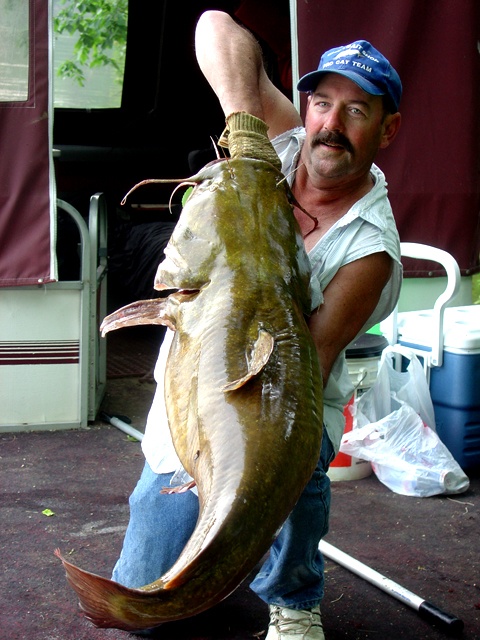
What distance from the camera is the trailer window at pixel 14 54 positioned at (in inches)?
175

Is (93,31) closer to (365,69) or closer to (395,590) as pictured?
(365,69)

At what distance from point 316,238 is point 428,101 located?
9.19 feet

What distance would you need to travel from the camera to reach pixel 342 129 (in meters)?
2.29

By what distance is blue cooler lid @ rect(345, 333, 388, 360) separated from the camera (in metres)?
4.06

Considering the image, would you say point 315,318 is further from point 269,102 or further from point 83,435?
point 83,435

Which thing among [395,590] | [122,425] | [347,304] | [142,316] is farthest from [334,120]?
[122,425]

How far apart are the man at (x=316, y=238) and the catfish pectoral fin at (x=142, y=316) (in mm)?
410

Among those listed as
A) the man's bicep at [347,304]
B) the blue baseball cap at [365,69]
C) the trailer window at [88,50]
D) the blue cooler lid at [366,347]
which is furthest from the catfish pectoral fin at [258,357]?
the trailer window at [88,50]

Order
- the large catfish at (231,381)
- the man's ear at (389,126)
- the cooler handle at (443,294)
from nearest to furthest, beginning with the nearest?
the large catfish at (231,381), the man's ear at (389,126), the cooler handle at (443,294)

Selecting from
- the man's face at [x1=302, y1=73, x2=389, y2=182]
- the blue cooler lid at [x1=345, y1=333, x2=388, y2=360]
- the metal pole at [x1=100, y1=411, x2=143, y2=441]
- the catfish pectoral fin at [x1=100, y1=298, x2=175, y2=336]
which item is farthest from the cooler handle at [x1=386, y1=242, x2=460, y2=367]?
the catfish pectoral fin at [x1=100, y1=298, x2=175, y2=336]

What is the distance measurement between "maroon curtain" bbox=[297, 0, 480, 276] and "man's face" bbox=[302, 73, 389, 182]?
233cm

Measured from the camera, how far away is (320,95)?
237 cm

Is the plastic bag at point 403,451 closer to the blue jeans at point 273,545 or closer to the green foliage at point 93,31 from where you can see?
the blue jeans at point 273,545

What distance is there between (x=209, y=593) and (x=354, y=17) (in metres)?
3.96
